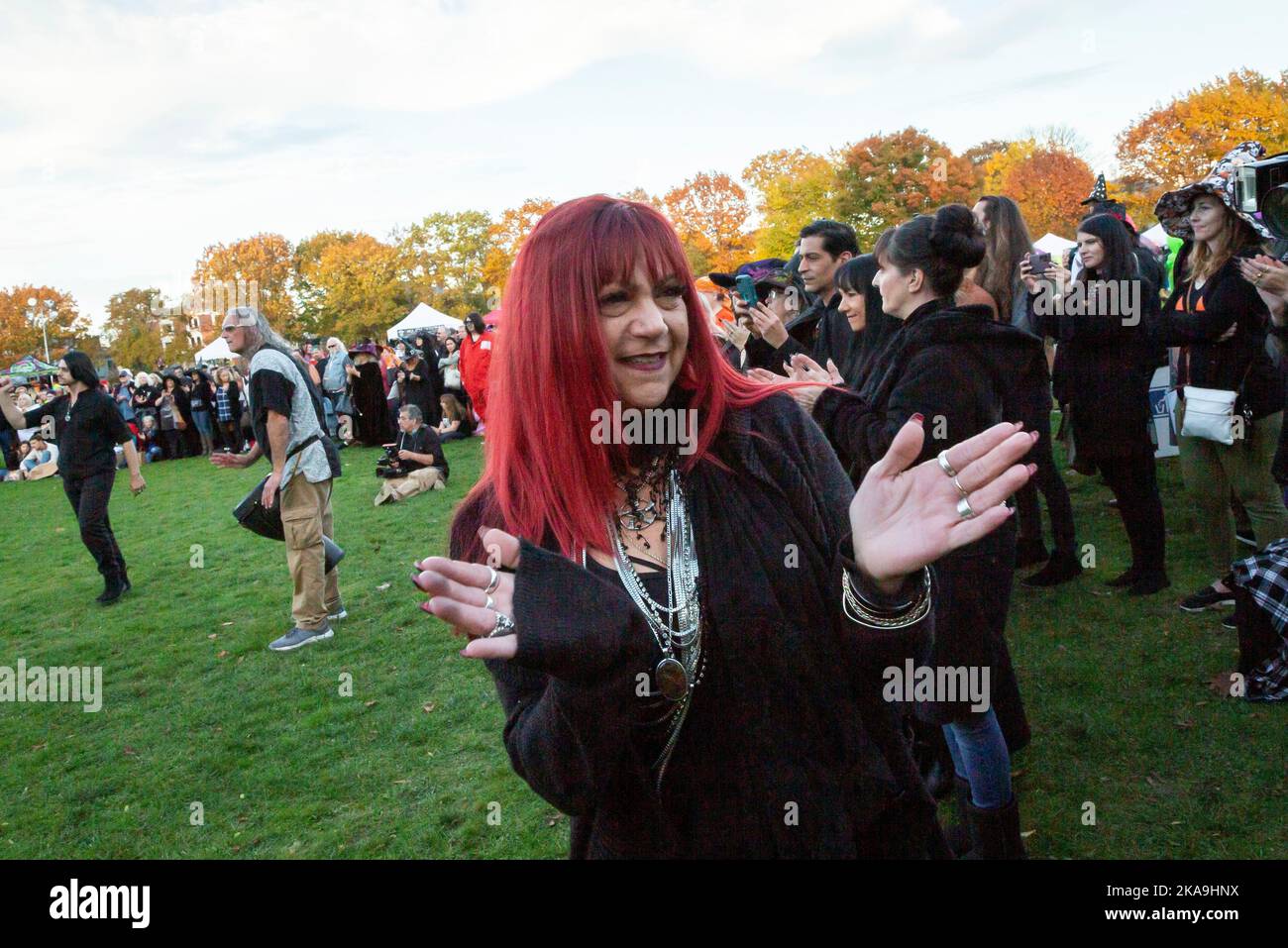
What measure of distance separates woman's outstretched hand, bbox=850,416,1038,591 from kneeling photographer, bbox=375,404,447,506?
1133cm

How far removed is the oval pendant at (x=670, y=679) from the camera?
5.65 ft

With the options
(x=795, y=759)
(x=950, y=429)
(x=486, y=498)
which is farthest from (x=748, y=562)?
(x=950, y=429)

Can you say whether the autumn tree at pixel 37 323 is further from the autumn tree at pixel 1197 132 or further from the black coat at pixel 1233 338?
the black coat at pixel 1233 338

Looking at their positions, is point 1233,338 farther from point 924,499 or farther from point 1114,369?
point 924,499

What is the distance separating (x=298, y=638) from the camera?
685 centimetres

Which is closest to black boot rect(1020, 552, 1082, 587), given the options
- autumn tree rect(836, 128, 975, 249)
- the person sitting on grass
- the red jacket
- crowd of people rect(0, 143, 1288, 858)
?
crowd of people rect(0, 143, 1288, 858)

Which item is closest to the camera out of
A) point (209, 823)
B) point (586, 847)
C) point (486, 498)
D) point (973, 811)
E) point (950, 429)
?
point (586, 847)

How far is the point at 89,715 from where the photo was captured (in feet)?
19.6

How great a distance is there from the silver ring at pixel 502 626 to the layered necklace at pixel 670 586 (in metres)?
0.32

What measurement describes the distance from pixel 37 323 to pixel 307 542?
84.7m

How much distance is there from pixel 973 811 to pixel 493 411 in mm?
2202

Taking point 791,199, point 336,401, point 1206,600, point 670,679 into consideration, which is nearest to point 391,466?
point 336,401

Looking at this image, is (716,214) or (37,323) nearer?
(716,214)
